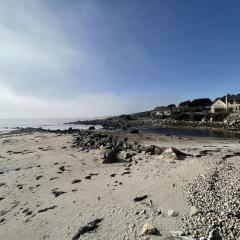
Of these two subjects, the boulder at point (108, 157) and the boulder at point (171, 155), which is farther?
the boulder at point (108, 157)

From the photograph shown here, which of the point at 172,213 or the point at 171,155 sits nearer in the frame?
the point at 172,213

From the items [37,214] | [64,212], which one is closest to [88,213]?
[64,212]

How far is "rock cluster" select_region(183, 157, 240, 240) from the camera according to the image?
347 inches

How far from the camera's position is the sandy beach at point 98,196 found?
10188 mm

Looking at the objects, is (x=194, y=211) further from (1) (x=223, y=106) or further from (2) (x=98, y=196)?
(1) (x=223, y=106)

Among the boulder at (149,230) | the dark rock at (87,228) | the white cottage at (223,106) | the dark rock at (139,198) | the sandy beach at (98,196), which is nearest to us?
the boulder at (149,230)

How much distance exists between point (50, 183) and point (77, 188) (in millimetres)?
2606

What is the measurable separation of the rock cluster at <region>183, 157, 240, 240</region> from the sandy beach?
477mm

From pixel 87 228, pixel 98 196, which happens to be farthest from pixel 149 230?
pixel 98 196

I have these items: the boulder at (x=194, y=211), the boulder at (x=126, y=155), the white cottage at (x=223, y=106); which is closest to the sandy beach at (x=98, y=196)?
the boulder at (x=194, y=211)

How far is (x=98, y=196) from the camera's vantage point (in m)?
13.4

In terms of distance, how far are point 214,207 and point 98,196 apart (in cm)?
570

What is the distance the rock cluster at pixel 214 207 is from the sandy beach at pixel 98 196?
1.57ft

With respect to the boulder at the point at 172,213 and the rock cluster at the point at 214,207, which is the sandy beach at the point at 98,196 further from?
the rock cluster at the point at 214,207
